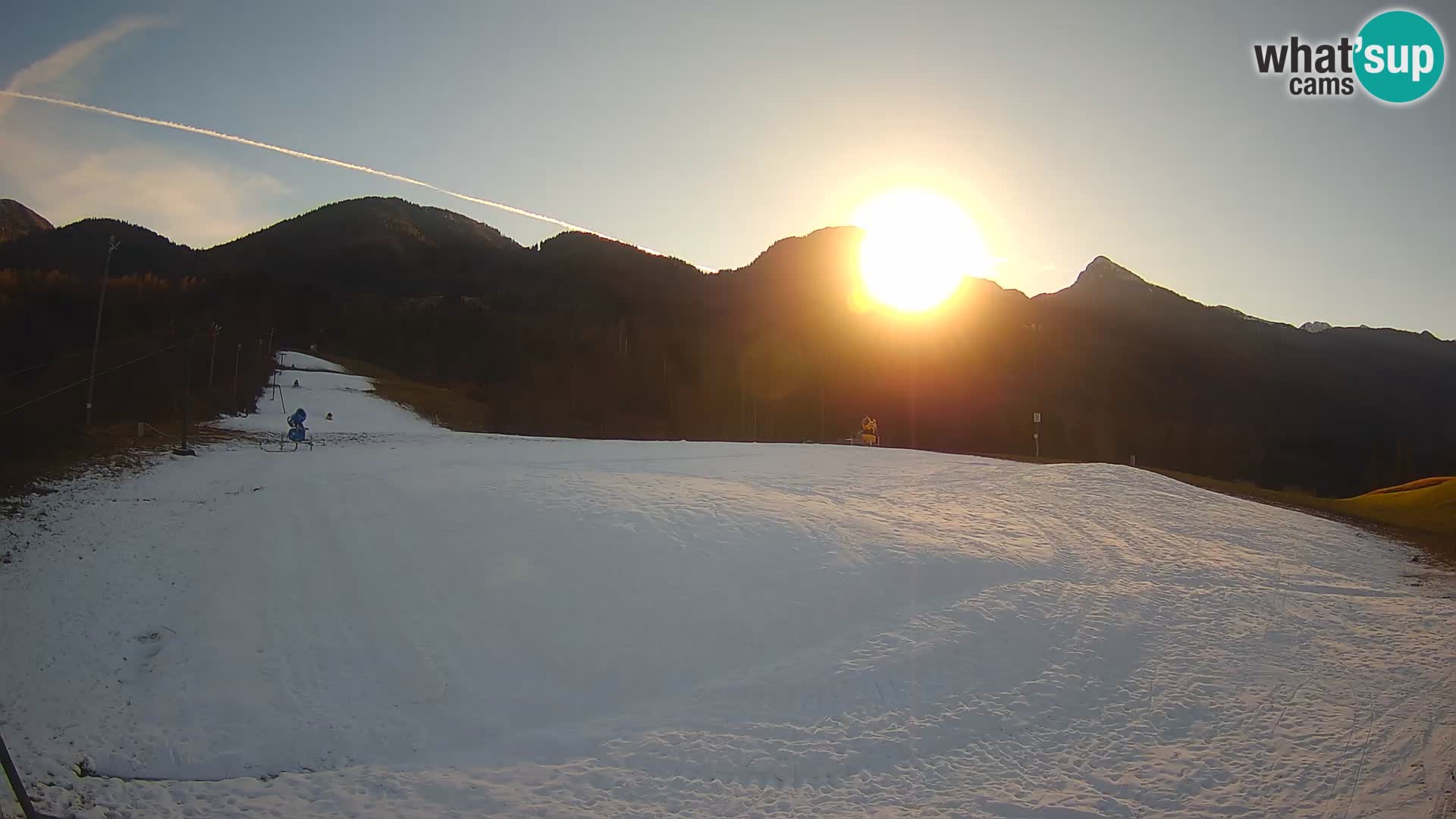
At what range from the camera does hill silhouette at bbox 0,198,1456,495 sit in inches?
2931

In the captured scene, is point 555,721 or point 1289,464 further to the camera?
point 1289,464

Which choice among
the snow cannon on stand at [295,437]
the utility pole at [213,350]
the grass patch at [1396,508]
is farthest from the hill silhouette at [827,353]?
the grass patch at [1396,508]

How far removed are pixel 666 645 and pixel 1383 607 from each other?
35.7ft

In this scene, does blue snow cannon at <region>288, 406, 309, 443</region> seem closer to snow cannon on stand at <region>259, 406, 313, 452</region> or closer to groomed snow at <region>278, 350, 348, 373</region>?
snow cannon on stand at <region>259, 406, 313, 452</region>

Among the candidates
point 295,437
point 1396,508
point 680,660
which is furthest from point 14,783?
point 1396,508

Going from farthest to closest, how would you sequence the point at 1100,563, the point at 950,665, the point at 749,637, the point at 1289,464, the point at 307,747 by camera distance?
the point at 1289,464, the point at 1100,563, the point at 749,637, the point at 950,665, the point at 307,747

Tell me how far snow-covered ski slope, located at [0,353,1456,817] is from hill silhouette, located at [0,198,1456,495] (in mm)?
34578

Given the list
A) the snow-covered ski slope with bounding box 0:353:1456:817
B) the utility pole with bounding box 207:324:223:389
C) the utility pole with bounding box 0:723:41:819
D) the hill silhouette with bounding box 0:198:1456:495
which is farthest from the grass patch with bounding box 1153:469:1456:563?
the hill silhouette with bounding box 0:198:1456:495

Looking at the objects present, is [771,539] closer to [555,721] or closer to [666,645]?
[666,645]

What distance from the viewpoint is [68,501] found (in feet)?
40.7

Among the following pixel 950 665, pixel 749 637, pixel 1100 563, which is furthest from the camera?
pixel 1100 563

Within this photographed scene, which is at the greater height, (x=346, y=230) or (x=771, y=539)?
(x=346, y=230)

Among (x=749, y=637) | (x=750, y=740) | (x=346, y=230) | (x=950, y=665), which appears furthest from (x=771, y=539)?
(x=346, y=230)

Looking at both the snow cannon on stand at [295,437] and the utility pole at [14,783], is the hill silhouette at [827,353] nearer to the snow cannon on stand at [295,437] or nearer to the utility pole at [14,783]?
the snow cannon on stand at [295,437]
